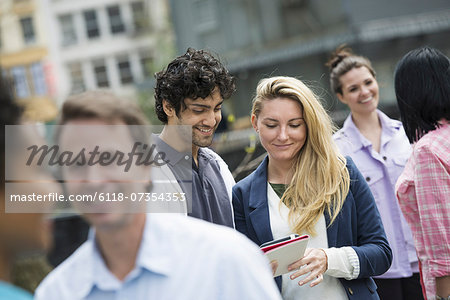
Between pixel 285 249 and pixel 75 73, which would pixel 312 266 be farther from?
pixel 75 73

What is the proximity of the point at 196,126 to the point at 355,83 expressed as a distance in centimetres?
162

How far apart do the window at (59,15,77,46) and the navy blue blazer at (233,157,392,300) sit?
31046mm

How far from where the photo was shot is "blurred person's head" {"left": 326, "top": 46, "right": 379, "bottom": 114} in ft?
11.9

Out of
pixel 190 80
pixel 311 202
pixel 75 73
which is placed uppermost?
pixel 190 80

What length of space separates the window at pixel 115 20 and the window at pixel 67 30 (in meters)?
2.26

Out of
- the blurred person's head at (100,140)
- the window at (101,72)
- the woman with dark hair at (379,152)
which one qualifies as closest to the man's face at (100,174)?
the blurred person's head at (100,140)

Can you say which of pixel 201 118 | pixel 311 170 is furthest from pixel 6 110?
pixel 311 170

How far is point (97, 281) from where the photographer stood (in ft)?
4.18

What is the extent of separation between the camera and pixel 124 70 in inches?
1243

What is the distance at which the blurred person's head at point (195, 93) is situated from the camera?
98.1 inches

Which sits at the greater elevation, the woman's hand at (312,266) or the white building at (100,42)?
the white building at (100,42)

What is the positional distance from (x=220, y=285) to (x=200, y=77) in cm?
145

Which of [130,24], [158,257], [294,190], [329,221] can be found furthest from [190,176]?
[130,24]

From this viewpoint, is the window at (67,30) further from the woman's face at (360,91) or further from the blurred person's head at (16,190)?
the blurred person's head at (16,190)
